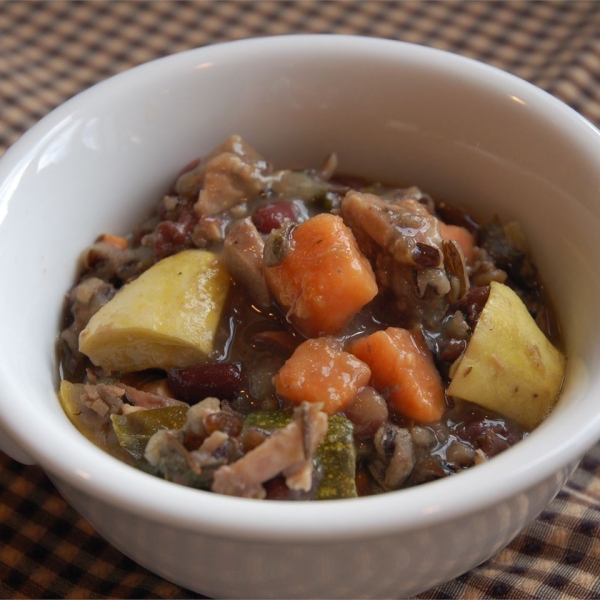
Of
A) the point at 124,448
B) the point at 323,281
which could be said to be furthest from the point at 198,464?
the point at 323,281

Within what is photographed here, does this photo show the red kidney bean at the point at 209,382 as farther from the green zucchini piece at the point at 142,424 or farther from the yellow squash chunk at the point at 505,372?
the yellow squash chunk at the point at 505,372

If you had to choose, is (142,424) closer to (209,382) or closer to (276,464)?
(209,382)

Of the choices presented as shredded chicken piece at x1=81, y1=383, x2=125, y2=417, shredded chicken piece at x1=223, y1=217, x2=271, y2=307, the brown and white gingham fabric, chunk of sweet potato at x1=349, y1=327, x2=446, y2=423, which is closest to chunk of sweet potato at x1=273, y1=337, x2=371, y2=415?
chunk of sweet potato at x1=349, y1=327, x2=446, y2=423

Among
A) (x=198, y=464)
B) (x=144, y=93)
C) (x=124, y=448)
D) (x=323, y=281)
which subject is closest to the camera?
(x=198, y=464)

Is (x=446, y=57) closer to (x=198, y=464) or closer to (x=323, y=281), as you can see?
(x=323, y=281)

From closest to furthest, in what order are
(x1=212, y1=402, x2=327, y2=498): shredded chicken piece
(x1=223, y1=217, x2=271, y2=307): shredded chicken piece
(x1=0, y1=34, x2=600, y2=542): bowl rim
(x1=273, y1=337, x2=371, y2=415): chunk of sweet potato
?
(x1=0, y1=34, x2=600, y2=542): bowl rim, (x1=212, y1=402, x2=327, y2=498): shredded chicken piece, (x1=273, y1=337, x2=371, y2=415): chunk of sweet potato, (x1=223, y1=217, x2=271, y2=307): shredded chicken piece

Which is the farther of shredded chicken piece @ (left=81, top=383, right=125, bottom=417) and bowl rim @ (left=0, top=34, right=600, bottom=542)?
shredded chicken piece @ (left=81, top=383, right=125, bottom=417)

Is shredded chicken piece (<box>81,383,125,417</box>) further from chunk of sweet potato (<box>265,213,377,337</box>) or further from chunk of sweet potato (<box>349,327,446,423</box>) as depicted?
chunk of sweet potato (<box>349,327,446,423</box>)
